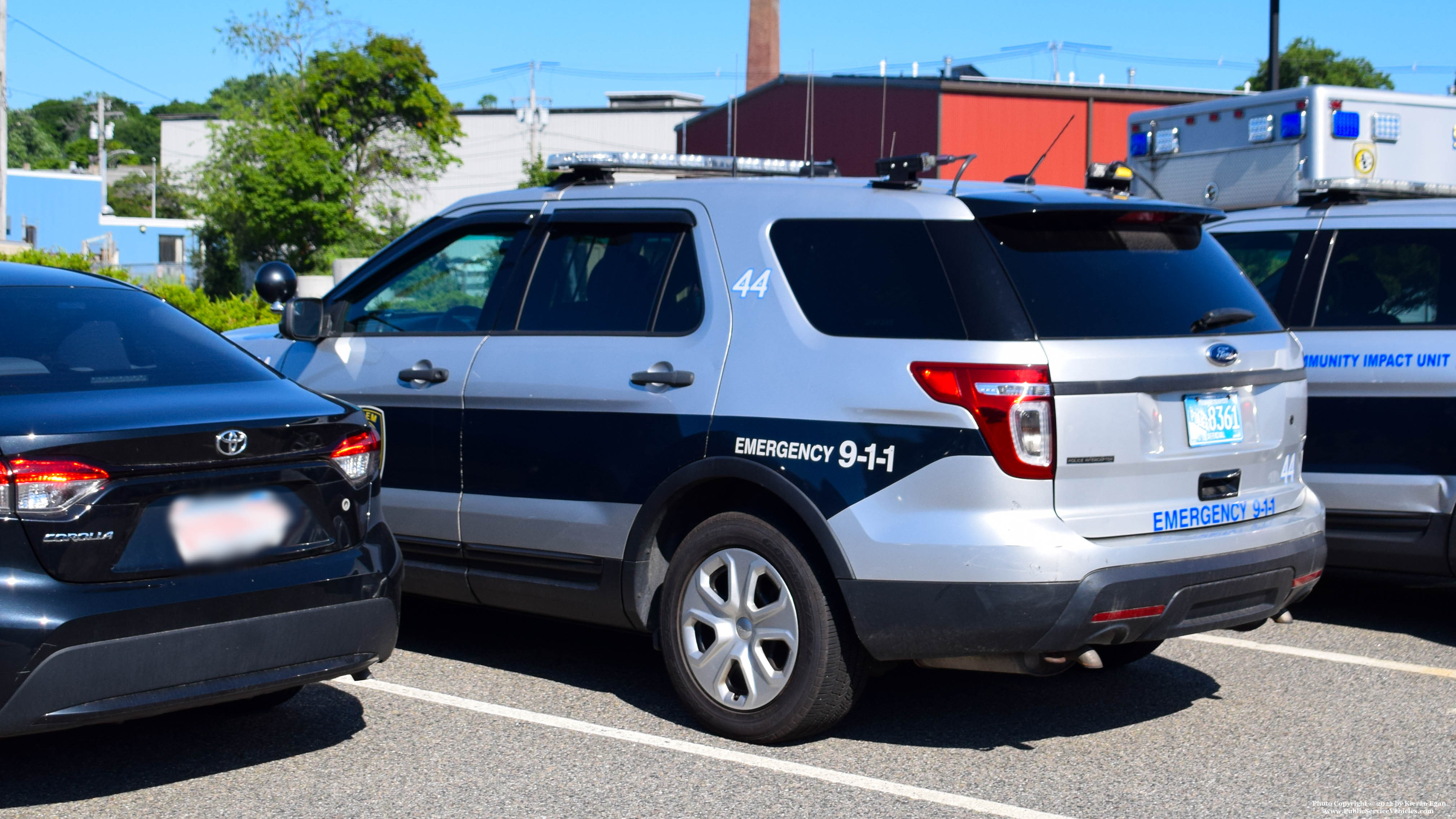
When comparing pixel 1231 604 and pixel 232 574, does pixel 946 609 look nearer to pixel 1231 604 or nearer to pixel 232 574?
pixel 1231 604

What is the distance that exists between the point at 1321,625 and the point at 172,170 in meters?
93.5

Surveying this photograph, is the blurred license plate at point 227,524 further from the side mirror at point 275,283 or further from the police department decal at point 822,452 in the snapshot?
the side mirror at point 275,283

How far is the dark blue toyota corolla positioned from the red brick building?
2672 centimetres

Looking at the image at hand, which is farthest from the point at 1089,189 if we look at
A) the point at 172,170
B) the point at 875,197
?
the point at 172,170

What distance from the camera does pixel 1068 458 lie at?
4.32 m

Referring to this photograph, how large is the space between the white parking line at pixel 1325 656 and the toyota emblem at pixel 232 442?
3933 mm

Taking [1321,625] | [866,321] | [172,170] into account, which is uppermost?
A: [172,170]

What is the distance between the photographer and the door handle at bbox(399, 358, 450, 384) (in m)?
5.74

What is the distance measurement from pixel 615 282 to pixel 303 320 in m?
1.48

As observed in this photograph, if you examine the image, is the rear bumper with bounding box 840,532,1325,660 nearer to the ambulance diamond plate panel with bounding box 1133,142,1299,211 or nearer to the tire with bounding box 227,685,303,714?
the tire with bounding box 227,685,303,714

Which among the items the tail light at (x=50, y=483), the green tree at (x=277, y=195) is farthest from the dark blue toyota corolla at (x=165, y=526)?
the green tree at (x=277, y=195)

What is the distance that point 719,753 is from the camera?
482 cm

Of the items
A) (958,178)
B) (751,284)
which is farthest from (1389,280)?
(751,284)

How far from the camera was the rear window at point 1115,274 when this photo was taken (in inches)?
178
